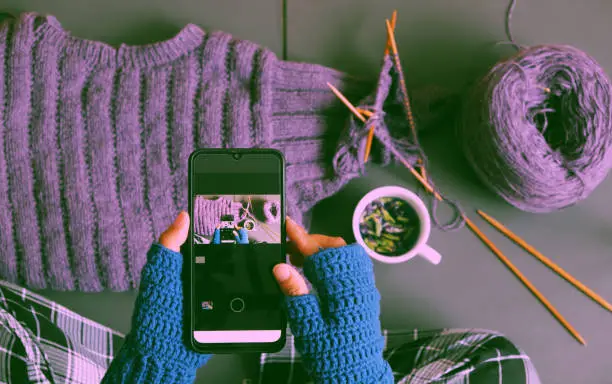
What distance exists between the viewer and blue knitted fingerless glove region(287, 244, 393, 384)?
0.47 meters

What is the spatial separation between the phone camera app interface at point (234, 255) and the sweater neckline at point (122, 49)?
270 mm

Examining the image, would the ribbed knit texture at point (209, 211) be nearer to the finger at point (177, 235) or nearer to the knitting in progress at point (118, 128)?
the finger at point (177, 235)

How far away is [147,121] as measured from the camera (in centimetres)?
68

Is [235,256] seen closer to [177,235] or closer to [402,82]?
[177,235]

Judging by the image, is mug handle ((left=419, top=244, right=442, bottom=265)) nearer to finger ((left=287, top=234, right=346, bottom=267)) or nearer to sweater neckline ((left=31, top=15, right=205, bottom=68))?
finger ((left=287, top=234, right=346, bottom=267))

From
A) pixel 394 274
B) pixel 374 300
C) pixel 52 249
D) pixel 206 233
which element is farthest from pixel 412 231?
pixel 52 249

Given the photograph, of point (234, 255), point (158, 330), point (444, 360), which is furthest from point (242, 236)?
point (444, 360)

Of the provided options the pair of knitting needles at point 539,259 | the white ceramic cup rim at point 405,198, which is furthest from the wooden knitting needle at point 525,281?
the white ceramic cup rim at point 405,198

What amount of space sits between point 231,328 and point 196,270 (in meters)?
0.07

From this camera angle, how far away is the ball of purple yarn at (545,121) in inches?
24.0

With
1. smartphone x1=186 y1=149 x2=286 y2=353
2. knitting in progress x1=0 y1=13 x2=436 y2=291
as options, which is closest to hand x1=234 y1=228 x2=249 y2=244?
smartphone x1=186 y1=149 x2=286 y2=353

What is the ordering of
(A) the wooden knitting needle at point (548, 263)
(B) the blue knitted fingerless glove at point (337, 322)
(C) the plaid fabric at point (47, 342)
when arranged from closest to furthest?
(B) the blue knitted fingerless glove at point (337, 322), (C) the plaid fabric at point (47, 342), (A) the wooden knitting needle at point (548, 263)

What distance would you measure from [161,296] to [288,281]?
13 centimetres

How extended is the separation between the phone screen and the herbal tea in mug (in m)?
0.23
